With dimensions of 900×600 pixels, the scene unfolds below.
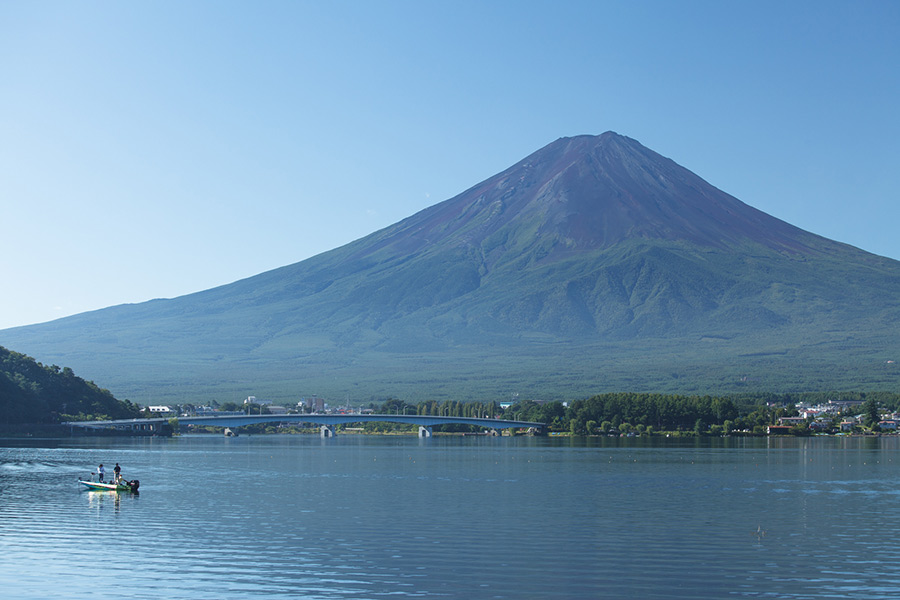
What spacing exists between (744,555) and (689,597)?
6084mm

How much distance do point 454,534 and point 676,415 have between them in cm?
9928

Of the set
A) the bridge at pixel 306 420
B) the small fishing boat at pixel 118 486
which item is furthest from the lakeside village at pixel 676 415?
the small fishing boat at pixel 118 486

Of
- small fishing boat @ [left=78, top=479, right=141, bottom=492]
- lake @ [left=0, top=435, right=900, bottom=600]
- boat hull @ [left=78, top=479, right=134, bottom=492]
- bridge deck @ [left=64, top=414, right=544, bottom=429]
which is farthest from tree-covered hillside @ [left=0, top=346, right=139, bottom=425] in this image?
small fishing boat @ [left=78, top=479, right=141, bottom=492]

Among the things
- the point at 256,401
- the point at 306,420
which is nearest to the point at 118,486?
the point at 306,420

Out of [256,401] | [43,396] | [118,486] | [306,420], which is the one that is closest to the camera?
[118,486]

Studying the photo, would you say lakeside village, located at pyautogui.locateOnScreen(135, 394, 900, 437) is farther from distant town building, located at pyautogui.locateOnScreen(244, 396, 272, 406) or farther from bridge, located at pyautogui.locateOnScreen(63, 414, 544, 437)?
distant town building, located at pyautogui.locateOnScreen(244, 396, 272, 406)

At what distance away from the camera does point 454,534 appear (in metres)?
31.2

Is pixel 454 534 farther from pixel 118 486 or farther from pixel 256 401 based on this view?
pixel 256 401

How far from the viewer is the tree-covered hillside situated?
348 ft

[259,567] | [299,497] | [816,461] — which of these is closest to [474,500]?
[299,497]

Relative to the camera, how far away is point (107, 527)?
109ft

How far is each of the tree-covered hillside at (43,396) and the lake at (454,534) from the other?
164 ft

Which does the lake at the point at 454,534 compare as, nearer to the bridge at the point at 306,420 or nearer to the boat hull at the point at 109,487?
the boat hull at the point at 109,487

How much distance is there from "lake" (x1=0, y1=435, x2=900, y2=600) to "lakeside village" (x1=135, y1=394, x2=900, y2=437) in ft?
223
